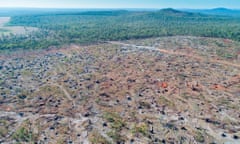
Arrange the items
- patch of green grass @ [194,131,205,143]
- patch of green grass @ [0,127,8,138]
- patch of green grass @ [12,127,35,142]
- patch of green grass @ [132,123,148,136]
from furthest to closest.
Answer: patch of green grass @ [132,123,148,136]
patch of green grass @ [0,127,8,138]
patch of green grass @ [12,127,35,142]
patch of green grass @ [194,131,205,143]

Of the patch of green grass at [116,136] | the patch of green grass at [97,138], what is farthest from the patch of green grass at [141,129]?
the patch of green grass at [97,138]

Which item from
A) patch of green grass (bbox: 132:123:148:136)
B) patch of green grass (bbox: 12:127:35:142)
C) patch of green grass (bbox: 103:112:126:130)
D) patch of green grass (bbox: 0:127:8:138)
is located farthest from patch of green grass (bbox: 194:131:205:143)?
patch of green grass (bbox: 0:127:8:138)

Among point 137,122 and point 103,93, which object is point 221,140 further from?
point 103,93

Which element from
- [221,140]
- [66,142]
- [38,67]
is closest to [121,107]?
[66,142]

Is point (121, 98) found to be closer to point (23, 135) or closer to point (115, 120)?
point (115, 120)

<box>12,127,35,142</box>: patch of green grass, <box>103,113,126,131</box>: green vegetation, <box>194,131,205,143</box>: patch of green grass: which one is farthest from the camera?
<box>103,113,126,131</box>: green vegetation

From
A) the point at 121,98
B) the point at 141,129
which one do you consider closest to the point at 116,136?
the point at 141,129

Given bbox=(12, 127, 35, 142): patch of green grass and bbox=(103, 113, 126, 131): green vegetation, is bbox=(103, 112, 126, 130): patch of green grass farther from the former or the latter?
bbox=(12, 127, 35, 142): patch of green grass

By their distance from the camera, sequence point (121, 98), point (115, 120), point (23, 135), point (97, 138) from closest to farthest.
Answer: point (97, 138)
point (23, 135)
point (115, 120)
point (121, 98)

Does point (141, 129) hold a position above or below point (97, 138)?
above
